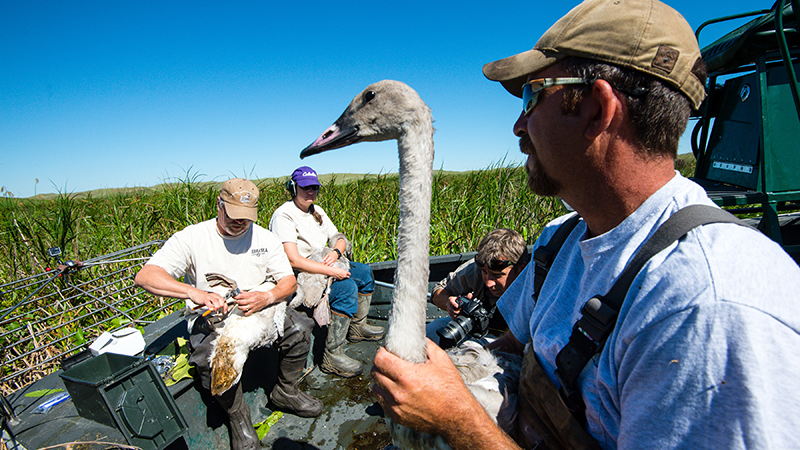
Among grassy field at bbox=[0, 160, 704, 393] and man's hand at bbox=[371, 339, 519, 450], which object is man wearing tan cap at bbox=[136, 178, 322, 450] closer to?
grassy field at bbox=[0, 160, 704, 393]

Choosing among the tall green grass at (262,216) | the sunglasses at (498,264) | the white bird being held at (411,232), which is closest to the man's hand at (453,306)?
the sunglasses at (498,264)

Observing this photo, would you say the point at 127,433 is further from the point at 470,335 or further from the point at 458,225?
the point at 458,225

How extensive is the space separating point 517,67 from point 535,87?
0.12m

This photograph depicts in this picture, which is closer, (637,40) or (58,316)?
(637,40)

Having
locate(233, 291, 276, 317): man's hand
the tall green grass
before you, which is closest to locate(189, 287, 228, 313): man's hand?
locate(233, 291, 276, 317): man's hand

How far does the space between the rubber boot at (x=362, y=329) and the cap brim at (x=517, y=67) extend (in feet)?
11.9

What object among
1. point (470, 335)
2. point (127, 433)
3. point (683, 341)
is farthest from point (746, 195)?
point (127, 433)

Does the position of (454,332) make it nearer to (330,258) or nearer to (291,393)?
(291,393)

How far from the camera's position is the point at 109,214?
6.03m

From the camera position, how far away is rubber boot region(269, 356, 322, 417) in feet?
11.2

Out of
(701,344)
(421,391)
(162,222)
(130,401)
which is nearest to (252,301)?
(130,401)

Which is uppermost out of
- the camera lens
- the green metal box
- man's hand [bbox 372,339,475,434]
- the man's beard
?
the man's beard

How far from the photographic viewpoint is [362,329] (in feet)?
15.7

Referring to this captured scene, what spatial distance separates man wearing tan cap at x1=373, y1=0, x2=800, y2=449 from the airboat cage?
8.54ft
